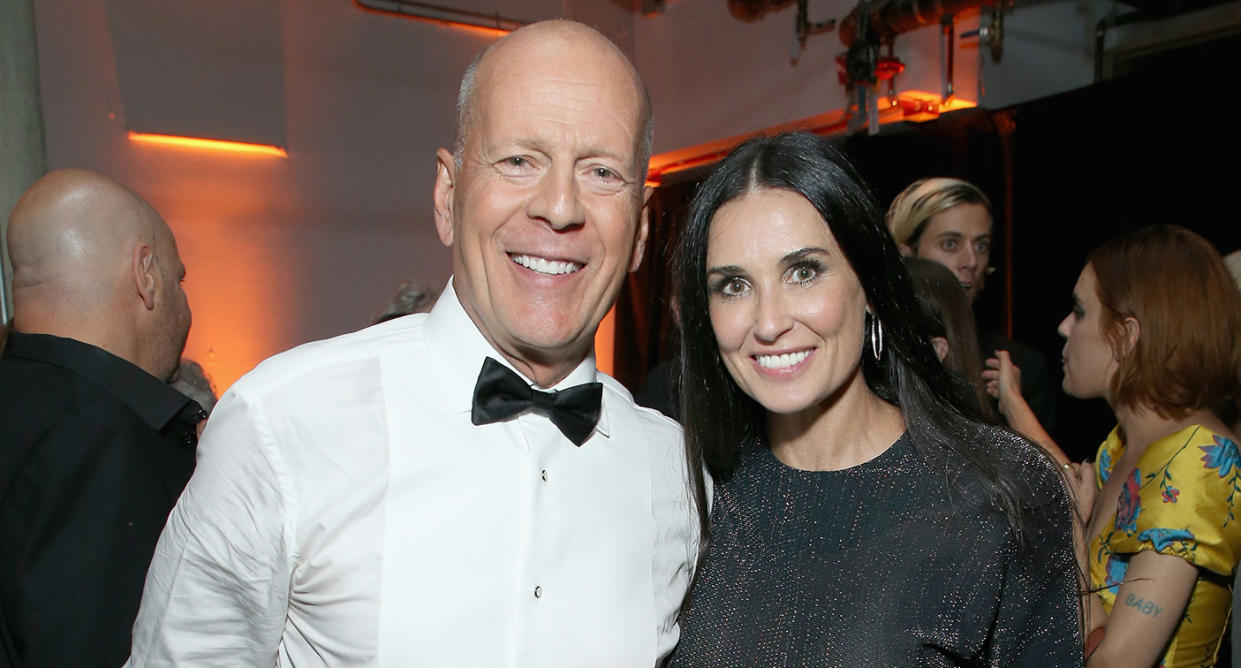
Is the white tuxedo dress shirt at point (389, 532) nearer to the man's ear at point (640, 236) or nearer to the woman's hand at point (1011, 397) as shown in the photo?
the man's ear at point (640, 236)

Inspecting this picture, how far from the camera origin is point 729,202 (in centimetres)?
165

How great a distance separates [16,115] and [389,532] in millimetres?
2502

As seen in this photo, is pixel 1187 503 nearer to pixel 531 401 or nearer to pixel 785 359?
pixel 785 359

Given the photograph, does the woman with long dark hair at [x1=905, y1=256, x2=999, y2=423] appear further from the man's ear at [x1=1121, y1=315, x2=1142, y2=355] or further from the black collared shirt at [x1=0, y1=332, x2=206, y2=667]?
the black collared shirt at [x1=0, y1=332, x2=206, y2=667]

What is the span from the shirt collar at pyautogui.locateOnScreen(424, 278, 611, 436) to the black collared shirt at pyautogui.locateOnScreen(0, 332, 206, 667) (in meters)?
0.75

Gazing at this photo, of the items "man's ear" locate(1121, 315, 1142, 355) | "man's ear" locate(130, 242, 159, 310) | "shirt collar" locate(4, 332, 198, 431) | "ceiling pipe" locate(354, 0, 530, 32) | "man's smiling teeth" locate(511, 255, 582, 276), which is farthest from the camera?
"ceiling pipe" locate(354, 0, 530, 32)

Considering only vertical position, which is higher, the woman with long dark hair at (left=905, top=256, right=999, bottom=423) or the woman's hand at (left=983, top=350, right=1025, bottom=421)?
the woman with long dark hair at (left=905, top=256, right=999, bottom=423)

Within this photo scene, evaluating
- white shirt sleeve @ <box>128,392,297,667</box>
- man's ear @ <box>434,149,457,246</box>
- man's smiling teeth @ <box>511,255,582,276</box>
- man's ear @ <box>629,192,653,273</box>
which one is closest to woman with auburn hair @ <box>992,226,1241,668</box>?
man's ear @ <box>629,192,653,273</box>

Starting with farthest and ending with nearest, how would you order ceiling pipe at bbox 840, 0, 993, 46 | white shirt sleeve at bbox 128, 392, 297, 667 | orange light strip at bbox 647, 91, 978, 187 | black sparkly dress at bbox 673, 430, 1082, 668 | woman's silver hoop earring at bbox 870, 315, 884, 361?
orange light strip at bbox 647, 91, 978, 187 < ceiling pipe at bbox 840, 0, 993, 46 < woman's silver hoop earring at bbox 870, 315, 884, 361 < black sparkly dress at bbox 673, 430, 1082, 668 < white shirt sleeve at bbox 128, 392, 297, 667

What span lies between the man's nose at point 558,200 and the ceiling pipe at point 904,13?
11.2 feet

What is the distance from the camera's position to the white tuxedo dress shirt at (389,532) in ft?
4.17

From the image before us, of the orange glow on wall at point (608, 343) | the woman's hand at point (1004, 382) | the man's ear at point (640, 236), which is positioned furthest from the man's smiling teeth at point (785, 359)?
the orange glow on wall at point (608, 343)

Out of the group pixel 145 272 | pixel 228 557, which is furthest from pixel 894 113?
pixel 228 557

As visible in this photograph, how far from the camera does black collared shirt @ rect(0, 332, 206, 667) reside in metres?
1.67
